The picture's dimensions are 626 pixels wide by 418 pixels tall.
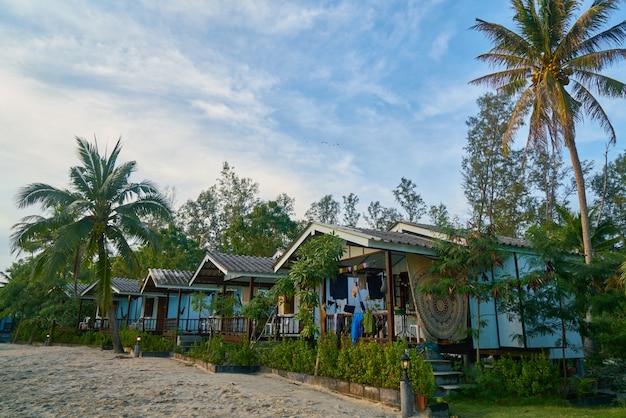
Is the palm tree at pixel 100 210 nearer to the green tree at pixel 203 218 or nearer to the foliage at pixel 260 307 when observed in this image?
the foliage at pixel 260 307

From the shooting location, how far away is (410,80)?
13453 millimetres

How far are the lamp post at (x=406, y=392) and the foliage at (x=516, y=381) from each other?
2.17 metres

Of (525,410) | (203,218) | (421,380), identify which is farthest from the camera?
(203,218)

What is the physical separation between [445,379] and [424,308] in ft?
5.71

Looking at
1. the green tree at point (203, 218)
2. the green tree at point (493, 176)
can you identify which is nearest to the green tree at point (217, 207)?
the green tree at point (203, 218)

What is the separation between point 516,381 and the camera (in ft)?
28.6

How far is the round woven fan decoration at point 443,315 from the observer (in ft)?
33.2

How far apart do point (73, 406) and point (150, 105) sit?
8091 millimetres

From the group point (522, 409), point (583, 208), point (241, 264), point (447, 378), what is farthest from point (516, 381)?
point (241, 264)

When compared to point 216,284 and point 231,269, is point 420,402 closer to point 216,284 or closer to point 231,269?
point 231,269

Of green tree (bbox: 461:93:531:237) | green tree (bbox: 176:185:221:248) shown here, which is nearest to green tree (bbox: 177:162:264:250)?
green tree (bbox: 176:185:221:248)

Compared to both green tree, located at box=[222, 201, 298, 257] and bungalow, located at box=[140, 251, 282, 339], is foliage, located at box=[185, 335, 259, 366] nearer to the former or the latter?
bungalow, located at box=[140, 251, 282, 339]

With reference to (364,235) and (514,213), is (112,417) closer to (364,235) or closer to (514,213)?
(364,235)

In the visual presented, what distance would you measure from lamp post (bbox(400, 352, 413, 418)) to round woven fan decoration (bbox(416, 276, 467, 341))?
9.56 ft
